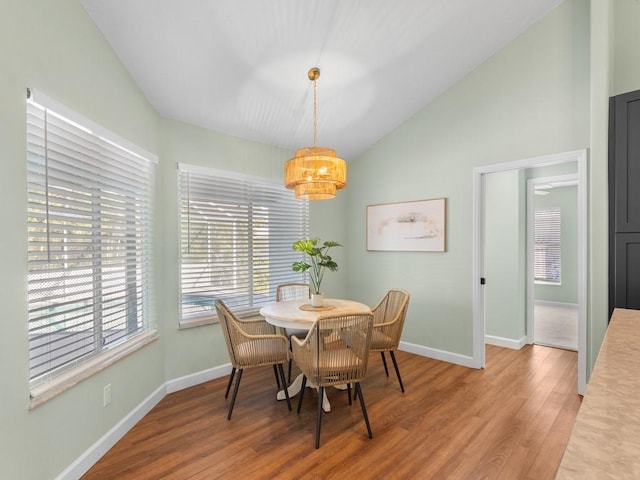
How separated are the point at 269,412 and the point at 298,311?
828 millimetres

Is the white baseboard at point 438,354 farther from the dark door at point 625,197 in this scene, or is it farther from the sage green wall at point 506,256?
the dark door at point 625,197

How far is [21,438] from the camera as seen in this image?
1573 mm

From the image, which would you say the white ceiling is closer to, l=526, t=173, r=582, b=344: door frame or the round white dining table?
l=526, t=173, r=582, b=344: door frame

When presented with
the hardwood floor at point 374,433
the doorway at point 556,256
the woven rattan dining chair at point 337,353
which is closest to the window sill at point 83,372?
the hardwood floor at point 374,433

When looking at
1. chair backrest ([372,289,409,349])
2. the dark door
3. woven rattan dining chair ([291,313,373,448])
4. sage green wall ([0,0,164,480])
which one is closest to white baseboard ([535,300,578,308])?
the dark door

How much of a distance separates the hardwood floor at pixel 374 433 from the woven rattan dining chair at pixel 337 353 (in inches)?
9.7

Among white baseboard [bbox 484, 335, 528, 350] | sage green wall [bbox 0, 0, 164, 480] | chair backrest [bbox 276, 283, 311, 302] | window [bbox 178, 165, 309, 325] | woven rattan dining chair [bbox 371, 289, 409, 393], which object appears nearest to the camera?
sage green wall [bbox 0, 0, 164, 480]

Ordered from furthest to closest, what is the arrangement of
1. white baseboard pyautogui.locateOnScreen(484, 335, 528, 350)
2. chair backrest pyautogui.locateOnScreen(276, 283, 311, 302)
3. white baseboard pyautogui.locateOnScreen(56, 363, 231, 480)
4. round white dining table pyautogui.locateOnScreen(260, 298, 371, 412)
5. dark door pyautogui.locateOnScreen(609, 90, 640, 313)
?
white baseboard pyautogui.locateOnScreen(484, 335, 528, 350)
chair backrest pyautogui.locateOnScreen(276, 283, 311, 302)
round white dining table pyautogui.locateOnScreen(260, 298, 371, 412)
dark door pyautogui.locateOnScreen(609, 90, 640, 313)
white baseboard pyautogui.locateOnScreen(56, 363, 231, 480)

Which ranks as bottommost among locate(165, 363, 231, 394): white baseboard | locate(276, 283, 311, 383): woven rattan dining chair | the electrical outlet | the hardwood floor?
the hardwood floor

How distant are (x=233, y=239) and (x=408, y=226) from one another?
214 centimetres

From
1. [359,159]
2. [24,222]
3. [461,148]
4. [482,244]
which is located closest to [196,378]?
[24,222]

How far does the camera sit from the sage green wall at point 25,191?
1.51 meters

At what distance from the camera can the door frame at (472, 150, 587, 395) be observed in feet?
9.59

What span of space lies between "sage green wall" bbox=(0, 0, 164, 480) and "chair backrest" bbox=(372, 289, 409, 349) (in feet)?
7.01
